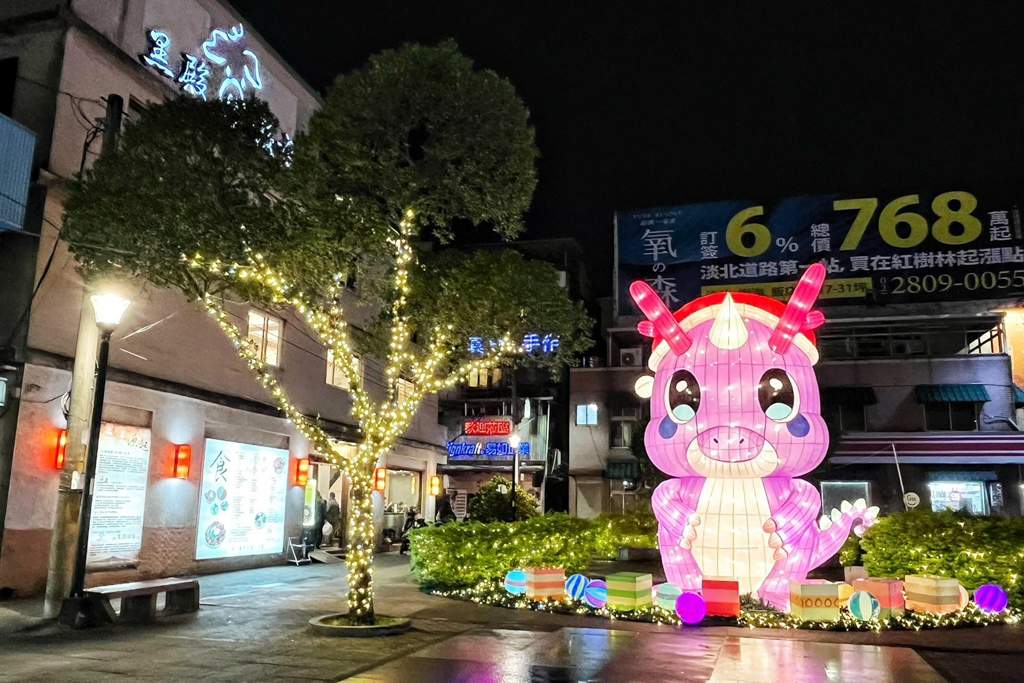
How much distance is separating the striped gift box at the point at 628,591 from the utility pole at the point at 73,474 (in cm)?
794

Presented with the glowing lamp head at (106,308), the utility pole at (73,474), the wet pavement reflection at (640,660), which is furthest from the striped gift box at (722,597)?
the glowing lamp head at (106,308)

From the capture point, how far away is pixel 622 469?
31.8 m

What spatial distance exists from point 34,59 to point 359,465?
10210mm

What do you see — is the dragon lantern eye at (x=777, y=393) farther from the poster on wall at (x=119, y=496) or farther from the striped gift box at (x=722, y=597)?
the poster on wall at (x=119, y=496)

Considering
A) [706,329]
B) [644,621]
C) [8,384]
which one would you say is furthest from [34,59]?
[644,621]

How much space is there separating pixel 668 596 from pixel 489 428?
26.0 meters

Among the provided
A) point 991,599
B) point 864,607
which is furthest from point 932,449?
point 864,607

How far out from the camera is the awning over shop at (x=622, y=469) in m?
31.4

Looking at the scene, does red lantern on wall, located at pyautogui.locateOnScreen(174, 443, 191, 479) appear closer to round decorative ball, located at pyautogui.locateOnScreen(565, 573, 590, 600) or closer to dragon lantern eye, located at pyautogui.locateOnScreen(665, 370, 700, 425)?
round decorative ball, located at pyautogui.locateOnScreen(565, 573, 590, 600)

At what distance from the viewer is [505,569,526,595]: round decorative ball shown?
13.9m

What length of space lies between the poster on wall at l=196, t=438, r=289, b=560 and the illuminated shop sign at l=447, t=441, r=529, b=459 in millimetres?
16844

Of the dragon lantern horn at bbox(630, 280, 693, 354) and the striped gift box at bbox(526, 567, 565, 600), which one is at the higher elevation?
the dragon lantern horn at bbox(630, 280, 693, 354)

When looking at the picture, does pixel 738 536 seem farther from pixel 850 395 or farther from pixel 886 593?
pixel 850 395

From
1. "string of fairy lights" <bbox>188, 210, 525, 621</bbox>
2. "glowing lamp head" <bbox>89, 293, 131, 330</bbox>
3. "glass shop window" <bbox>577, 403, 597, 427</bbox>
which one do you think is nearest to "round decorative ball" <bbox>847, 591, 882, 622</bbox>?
"string of fairy lights" <bbox>188, 210, 525, 621</bbox>
